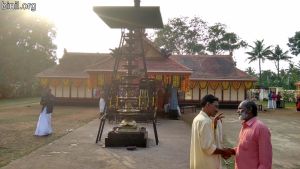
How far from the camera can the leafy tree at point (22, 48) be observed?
Result: 41.5 m

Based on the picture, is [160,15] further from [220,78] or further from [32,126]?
[220,78]

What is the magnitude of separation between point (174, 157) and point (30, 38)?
1557 inches

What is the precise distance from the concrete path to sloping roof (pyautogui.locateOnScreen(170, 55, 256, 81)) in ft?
65.3

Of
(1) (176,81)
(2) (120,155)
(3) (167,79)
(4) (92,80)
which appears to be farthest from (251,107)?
(4) (92,80)

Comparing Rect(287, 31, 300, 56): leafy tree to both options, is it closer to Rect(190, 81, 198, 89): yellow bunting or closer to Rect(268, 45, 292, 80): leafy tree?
Rect(268, 45, 292, 80): leafy tree

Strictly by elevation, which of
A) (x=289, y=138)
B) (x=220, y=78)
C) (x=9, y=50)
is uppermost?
(x=9, y=50)

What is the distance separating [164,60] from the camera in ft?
84.4

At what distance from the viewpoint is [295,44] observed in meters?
68.9

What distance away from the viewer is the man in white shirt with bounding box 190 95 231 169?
15.0 ft

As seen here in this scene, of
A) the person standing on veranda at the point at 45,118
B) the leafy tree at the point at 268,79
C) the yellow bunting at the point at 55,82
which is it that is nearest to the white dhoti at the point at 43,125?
the person standing on veranda at the point at 45,118

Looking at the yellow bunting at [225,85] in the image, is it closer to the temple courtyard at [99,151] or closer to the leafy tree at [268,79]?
the temple courtyard at [99,151]

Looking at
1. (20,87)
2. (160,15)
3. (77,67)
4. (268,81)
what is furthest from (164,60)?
(268,81)

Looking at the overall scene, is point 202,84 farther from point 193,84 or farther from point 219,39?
point 219,39

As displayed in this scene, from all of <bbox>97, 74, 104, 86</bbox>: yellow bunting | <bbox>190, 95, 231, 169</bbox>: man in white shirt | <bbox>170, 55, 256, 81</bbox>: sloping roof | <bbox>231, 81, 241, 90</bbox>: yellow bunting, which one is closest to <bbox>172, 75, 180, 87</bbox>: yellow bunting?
<bbox>97, 74, 104, 86</bbox>: yellow bunting
